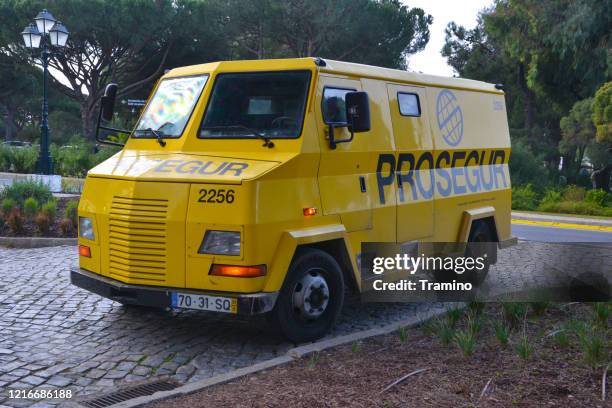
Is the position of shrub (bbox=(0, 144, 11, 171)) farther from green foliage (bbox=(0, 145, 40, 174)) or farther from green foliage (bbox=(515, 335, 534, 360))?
green foliage (bbox=(515, 335, 534, 360))

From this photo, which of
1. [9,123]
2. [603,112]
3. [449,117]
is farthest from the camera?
[9,123]

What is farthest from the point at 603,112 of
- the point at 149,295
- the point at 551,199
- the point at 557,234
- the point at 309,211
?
the point at 149,295

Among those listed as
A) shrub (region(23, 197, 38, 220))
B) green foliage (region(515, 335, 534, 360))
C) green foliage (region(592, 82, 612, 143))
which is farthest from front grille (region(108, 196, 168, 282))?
green foliage (region(592, 82, 612, 143))

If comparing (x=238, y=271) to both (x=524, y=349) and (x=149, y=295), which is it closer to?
(x=149, y=295)

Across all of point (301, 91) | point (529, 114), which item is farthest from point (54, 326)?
point (529, 114)

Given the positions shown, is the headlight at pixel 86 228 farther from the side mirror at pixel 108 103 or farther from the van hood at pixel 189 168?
the side mirror at pixel 108 103

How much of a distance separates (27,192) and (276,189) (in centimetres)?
956

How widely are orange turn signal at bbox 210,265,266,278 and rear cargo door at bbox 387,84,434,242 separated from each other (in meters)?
2.14

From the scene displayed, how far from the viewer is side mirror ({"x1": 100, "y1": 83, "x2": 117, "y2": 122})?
763 cm

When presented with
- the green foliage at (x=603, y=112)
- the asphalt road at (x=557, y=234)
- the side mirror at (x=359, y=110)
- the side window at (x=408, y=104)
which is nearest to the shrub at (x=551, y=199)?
the green foliage at (x=603, y=112)

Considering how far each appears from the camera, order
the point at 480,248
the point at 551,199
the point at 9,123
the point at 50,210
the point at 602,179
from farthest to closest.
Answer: the point at 9,123 < the point at 602,179 < the point at 551,199 < the point at 50,210 < the point at 480,248

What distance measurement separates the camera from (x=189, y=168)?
20.2ft

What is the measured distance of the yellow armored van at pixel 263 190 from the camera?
5844mm

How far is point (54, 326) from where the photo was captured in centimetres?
689
